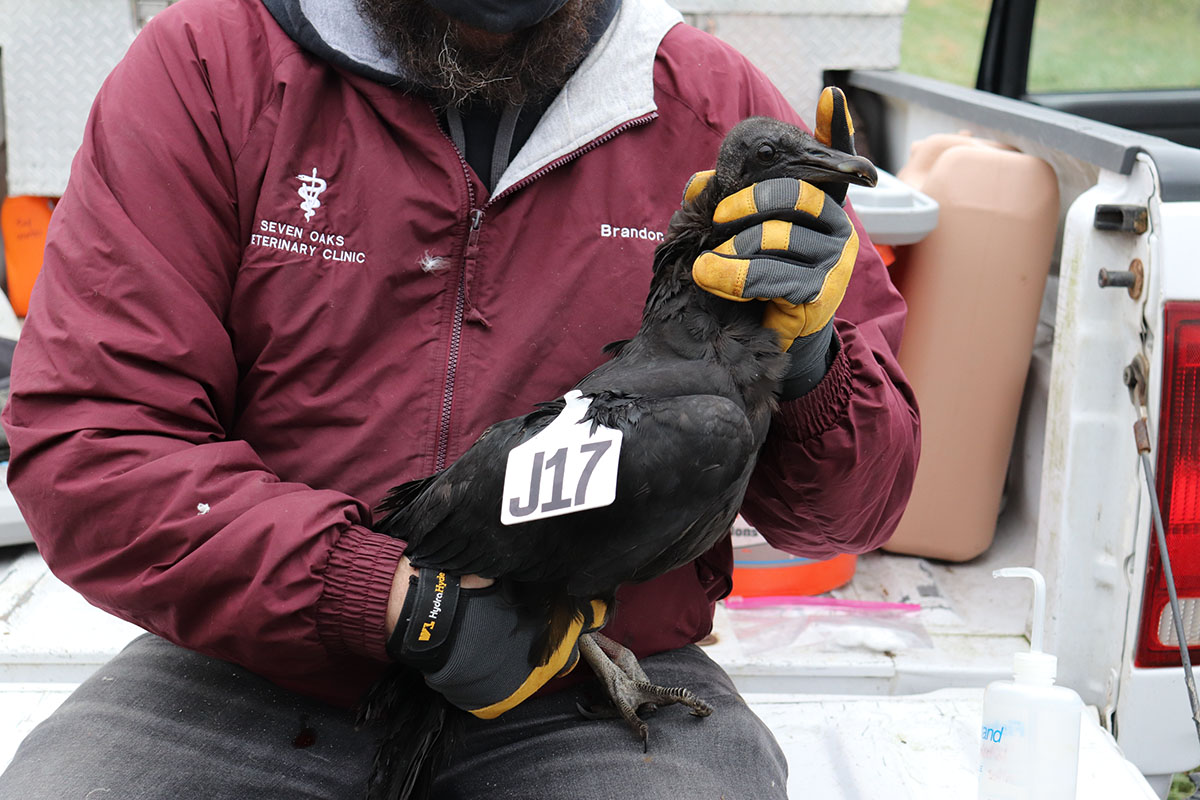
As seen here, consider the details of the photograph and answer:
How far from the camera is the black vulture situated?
1.78m

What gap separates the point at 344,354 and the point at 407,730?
0.72m

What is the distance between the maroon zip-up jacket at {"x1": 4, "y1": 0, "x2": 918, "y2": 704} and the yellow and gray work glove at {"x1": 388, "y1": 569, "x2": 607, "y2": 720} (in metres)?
0.07

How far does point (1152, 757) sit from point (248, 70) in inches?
89.6

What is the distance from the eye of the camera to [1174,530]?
2.20 m

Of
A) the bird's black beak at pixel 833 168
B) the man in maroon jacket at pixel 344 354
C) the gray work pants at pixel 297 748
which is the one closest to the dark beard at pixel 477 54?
the man in maroon jacket at pixel 344 354

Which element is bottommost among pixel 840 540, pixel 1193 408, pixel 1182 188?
pixel 840 540

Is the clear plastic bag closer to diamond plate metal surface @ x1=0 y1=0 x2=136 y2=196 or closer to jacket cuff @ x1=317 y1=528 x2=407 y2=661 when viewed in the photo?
jacket cuff @ x1=317 y1=528 x2=407 y2=661

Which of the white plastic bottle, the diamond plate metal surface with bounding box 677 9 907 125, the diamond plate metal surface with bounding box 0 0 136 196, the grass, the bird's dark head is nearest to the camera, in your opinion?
the bird's dark head

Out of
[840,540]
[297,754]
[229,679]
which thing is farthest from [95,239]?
[840,540]

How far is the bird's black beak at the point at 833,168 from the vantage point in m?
1.83

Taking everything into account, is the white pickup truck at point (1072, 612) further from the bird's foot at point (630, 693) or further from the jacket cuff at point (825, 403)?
the jacket cuff at point (825, 403)

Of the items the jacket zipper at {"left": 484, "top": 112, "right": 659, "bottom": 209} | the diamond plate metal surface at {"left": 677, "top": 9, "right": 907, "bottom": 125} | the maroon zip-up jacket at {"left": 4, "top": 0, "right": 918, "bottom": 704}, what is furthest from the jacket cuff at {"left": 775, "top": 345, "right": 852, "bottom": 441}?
the diamond plate metal surface at {"left": 677, "top": 9, "right": 907, "bottom": 125}

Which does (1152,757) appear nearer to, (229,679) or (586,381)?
(586,381)

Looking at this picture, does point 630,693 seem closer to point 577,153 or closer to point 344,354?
point 344,354
